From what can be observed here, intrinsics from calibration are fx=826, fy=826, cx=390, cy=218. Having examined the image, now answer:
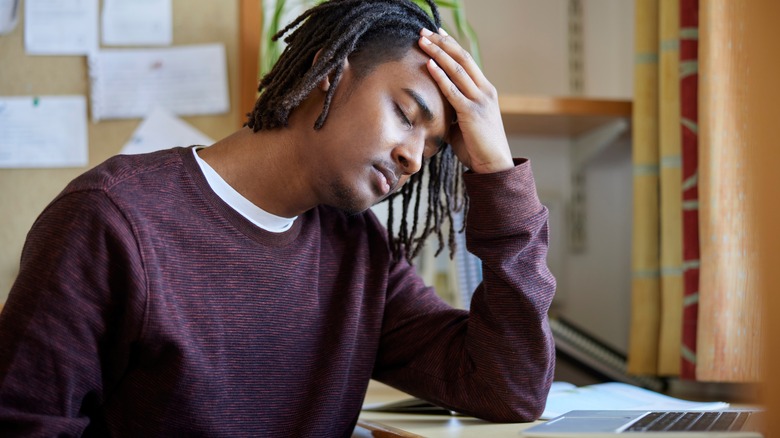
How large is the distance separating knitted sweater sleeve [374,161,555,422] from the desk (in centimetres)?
2

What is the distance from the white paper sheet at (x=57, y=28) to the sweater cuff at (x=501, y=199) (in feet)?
2.98

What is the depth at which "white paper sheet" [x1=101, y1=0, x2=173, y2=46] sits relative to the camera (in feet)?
4.99

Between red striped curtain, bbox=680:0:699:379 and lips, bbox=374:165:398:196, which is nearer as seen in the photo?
lips, bbox=374:165:398:196

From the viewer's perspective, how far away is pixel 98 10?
152 cm

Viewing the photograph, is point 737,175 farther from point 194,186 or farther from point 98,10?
point 98,10

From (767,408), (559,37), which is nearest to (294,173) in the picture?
(767,408)

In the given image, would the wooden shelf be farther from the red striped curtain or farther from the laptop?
the laptop

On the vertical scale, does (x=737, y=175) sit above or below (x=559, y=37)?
below

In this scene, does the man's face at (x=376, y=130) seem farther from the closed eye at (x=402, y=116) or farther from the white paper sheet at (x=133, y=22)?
the white paper sheet at (x=133, y=22)

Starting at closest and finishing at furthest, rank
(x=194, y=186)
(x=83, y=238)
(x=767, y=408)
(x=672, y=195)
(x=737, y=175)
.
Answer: (x=767, y=408) → (x=83, y=238) → (x=194, y=186) → (x=737, y=175) → (x=672, y=195)

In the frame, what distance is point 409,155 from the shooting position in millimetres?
904

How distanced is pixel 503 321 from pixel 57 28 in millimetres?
1033

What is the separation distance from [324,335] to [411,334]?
128mm

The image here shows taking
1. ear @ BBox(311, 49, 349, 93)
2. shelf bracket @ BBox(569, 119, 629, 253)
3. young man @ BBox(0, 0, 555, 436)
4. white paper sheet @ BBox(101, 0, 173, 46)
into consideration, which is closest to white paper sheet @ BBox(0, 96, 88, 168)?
white paper sheet @ BBox(101, 0, 173, 46)
